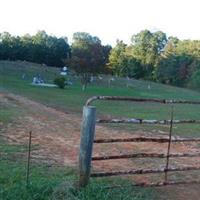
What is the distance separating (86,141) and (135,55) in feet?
300

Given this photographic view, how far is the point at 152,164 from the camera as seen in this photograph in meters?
9.03

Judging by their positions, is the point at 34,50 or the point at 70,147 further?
the point at 34,50

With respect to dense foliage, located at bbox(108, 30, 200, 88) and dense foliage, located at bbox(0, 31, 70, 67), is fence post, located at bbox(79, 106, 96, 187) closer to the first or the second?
dense foliage, located at bbox(108, 30, 200, 88)

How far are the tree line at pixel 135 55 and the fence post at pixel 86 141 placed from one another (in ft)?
236

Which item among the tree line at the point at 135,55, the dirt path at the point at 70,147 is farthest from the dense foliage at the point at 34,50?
the dirt path at the point at 70,147

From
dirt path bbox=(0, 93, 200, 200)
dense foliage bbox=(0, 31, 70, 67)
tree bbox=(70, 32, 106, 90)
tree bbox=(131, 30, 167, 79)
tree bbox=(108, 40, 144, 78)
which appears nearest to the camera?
dirt path bbox=(0, 93, 200, 200)

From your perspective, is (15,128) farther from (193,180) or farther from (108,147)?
(193,180)

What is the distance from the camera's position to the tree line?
85.7 m

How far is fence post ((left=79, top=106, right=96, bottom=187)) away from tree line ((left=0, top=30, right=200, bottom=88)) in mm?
72075

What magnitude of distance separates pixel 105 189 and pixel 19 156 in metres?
3.14

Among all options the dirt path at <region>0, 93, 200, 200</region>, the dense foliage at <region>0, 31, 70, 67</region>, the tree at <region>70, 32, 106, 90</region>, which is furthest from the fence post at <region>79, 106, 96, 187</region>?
the dense foliage at <region>0, 31, 70, 67</region>

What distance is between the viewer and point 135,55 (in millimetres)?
96938

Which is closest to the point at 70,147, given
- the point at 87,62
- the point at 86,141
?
the point at 86,141

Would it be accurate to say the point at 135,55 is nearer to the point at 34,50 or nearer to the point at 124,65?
the point at 124,65
